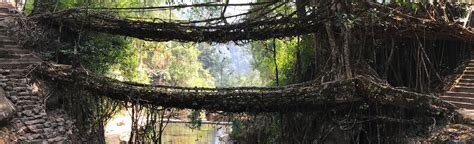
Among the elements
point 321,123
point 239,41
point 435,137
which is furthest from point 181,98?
point 435,137

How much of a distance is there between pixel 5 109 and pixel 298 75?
476cm

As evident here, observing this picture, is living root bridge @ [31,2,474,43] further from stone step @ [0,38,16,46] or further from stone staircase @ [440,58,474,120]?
stone step @ [0,38,16,46]

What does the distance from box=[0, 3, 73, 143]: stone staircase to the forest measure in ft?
0.11

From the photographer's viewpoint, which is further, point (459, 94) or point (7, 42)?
point (7, 42)

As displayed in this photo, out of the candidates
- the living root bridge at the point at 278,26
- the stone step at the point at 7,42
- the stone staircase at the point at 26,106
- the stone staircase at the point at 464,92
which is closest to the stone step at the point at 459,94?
the stone staircase at the point at 464,92

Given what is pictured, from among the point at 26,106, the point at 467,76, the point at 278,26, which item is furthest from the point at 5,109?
the point at 467,76

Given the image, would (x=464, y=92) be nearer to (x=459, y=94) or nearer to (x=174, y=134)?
(x=459, y=94)

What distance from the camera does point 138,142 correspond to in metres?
5.92

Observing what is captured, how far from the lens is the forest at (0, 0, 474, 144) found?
5520 mm

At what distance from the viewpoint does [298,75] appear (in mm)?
7945

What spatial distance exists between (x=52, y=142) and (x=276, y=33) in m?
3.80

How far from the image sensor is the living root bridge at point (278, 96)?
5.30 meters

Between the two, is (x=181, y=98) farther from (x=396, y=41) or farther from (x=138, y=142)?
(x=396, y=41)

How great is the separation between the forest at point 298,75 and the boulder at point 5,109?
0.13m
